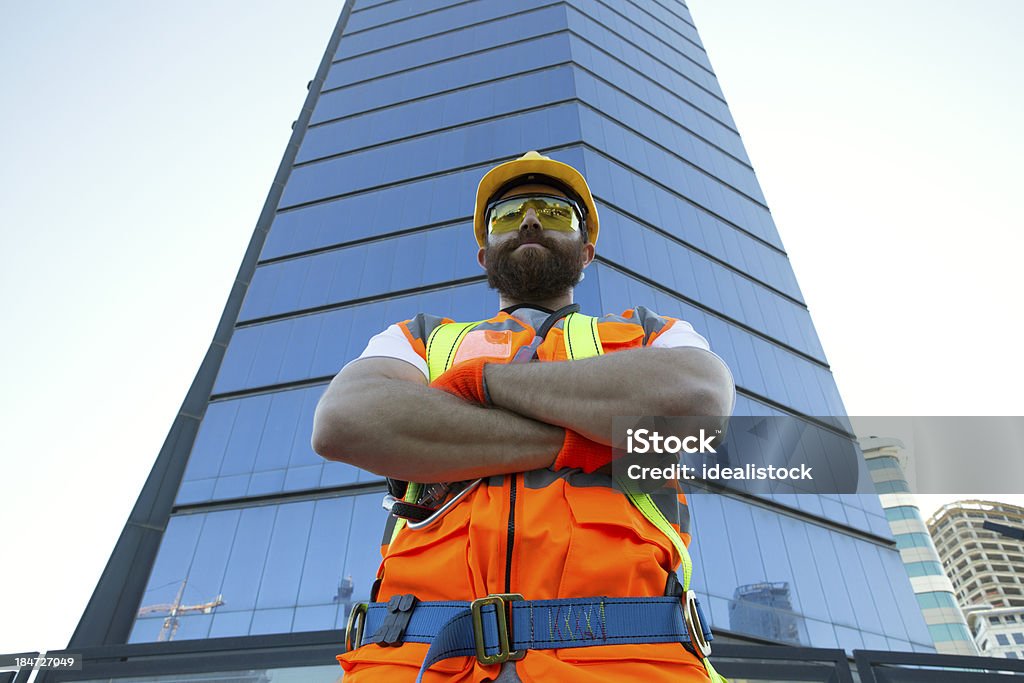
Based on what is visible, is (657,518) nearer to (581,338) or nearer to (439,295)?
(581,338)

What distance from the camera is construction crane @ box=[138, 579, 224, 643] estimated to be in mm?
8047

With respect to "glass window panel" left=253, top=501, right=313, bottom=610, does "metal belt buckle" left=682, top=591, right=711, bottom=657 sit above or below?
below

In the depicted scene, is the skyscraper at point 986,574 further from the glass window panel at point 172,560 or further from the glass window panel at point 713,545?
the glass window panel at point 172,560

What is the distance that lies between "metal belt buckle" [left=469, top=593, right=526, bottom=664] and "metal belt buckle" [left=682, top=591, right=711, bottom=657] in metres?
0.33

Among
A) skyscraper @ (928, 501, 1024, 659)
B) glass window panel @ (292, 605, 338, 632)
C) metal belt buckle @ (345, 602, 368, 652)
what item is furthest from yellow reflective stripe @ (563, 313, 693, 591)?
skyscraper @ (928, 501, 1024, 659)

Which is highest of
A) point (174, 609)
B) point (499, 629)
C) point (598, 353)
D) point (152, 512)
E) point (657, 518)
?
point (152, 512)

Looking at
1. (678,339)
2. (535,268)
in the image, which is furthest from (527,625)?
(535,268)

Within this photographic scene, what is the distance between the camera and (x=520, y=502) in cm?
114

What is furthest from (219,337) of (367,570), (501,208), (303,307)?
(501,208)

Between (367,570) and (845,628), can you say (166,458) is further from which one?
(845,628)

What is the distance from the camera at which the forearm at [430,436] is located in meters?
1.20

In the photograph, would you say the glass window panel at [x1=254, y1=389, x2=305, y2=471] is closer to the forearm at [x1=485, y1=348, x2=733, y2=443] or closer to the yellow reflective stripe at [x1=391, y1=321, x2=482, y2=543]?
the yellow reflective stripe at [x1=391, y1=321, x2=482, y2=543]

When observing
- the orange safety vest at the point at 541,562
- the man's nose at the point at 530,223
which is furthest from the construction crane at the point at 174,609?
the orange safety vest at the point at 541,562

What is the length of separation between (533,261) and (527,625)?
113cm
